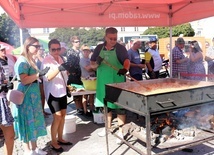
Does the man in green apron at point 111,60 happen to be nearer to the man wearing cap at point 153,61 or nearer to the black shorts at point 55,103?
the black shorts at point 55,103

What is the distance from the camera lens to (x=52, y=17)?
4.98 metres

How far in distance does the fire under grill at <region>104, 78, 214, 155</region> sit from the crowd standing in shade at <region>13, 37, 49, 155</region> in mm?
972

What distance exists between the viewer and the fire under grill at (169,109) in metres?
2.58

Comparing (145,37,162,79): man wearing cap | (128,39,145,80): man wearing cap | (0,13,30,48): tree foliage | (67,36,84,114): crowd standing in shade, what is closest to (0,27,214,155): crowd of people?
(67,36,84,114): crowd standing in shade

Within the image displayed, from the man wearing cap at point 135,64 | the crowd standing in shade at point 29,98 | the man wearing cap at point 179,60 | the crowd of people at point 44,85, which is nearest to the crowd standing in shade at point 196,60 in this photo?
the man wearing cap at point 179,60

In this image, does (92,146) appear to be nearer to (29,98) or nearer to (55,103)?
(55,103)

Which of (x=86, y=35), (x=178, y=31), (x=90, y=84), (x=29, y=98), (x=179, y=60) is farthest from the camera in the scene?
(x=86, y=35)

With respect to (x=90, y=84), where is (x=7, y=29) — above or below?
above

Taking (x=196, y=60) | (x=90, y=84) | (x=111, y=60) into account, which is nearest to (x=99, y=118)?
(x=90, y=84)

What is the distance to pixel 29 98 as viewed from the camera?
3.21 m

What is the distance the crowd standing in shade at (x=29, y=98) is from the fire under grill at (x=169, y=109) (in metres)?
0.97

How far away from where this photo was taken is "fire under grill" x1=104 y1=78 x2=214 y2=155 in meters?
2.58

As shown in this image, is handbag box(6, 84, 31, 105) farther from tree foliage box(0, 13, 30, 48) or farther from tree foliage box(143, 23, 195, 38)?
tree foliage box(143, 23, 195, 38)

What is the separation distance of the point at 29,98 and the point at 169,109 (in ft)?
5.87
